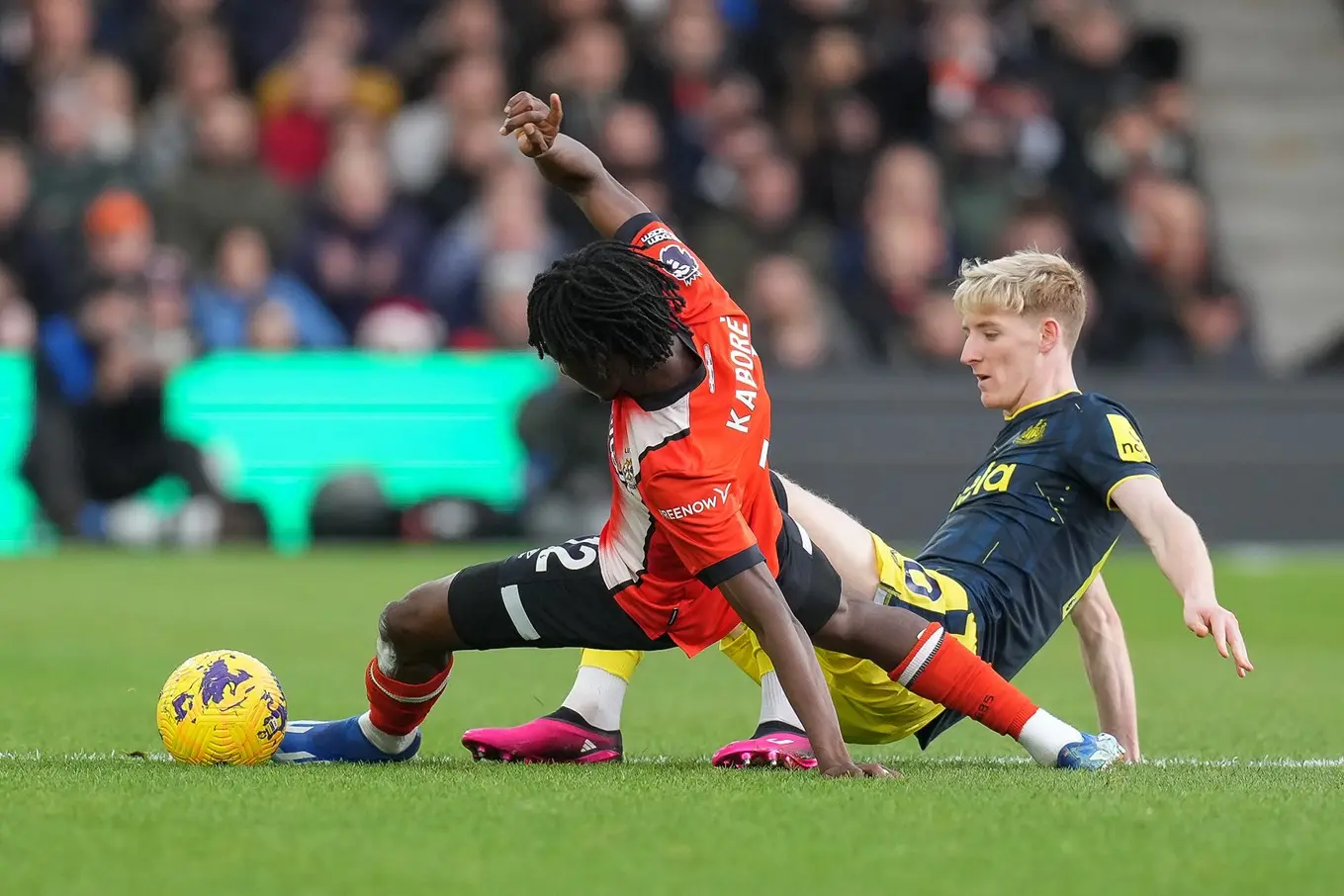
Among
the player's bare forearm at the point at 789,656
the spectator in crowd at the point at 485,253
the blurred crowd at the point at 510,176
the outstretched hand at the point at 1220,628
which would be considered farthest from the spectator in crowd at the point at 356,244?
the outstretched hand at the point at 1220,628

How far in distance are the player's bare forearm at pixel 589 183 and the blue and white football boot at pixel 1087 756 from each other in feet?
5.56

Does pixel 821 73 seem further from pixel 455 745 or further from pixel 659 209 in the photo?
pixel 455 745

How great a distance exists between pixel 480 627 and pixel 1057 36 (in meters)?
13.0

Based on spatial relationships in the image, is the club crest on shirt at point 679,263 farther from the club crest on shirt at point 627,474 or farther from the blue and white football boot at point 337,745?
the blue and white football boot at point 337,745

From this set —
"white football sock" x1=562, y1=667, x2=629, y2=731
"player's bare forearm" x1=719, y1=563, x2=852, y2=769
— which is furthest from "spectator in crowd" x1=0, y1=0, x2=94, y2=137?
"player's bare forearm" x1=719, y1=563, x2=852, y2=769

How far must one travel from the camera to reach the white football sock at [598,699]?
5.16 meters

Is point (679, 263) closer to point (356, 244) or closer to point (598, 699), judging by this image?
point (598, 699)

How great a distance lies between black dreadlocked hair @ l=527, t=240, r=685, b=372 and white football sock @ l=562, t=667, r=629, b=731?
3.44ft

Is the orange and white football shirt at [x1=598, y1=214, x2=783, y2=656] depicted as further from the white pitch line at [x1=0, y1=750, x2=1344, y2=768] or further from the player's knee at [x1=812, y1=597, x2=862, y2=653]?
the white pitch line at [x1=0, y1=750, x2=1344, y2=768]

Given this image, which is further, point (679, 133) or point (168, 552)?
point (679, 133)

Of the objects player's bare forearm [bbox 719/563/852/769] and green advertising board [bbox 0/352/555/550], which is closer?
player's bare forearm [bbox 719/563/852/769]

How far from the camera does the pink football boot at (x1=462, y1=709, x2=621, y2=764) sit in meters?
5.02

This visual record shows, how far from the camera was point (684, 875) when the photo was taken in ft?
11.0

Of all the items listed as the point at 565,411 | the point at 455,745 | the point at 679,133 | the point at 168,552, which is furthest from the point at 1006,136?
the point at 455,745
